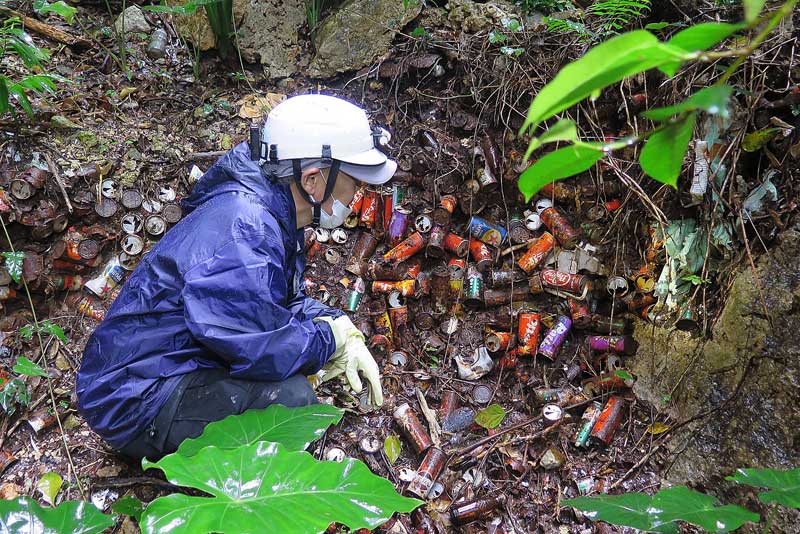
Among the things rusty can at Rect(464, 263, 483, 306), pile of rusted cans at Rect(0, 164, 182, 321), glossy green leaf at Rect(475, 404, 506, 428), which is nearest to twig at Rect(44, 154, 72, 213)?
pile of rusted cans at Rect(0, 164, 182, 321)

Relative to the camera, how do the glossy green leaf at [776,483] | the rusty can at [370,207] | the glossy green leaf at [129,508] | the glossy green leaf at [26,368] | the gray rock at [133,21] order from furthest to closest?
1. the gray rock at [133,21]
2. the rusty can at [370,207]
3. the glossy green leaf at [26,368]
4. the glossy green leaf at [129,508]
5. the glossy green leaf at [776,483]

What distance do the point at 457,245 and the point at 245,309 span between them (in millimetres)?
1728

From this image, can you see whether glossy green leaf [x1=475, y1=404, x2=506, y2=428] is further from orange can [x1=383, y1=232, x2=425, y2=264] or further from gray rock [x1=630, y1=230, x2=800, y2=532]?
orange can [x1=383, y1=232, x2=425, y2=264]

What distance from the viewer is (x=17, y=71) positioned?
365 cm

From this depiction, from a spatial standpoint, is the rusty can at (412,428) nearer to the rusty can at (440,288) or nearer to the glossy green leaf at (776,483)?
the rusty can at (440,288)

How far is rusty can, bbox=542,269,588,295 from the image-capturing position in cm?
315

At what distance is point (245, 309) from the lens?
1978mm

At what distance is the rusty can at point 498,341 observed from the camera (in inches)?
126

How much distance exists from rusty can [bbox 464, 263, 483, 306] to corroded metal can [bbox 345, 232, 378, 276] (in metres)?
0.66

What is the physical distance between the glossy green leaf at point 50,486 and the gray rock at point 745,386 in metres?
2.80

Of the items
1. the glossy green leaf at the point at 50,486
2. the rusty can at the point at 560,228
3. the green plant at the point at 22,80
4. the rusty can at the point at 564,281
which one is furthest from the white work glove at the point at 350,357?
the green plant at the point at 22,80

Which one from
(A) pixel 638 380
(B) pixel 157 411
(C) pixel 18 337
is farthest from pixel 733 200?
(C) pixel 18 337

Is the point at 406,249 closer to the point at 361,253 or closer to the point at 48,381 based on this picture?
the point at 361,253

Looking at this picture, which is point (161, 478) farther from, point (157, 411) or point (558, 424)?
point (558, 424)
